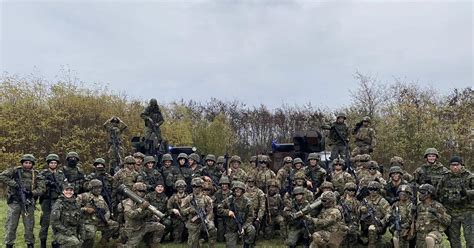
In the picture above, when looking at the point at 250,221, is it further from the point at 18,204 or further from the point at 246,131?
the point at 246,131

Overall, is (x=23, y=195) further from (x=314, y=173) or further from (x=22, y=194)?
(x=314, y=173)

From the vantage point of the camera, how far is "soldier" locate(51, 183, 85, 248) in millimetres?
11633

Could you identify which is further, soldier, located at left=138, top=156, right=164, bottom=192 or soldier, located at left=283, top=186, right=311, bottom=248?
soldier, located at left=138, top=156, right=164, bottom=192

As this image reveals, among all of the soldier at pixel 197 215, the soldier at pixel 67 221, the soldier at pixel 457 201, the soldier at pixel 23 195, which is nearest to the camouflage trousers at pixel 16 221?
the soldier at pixel 23 195

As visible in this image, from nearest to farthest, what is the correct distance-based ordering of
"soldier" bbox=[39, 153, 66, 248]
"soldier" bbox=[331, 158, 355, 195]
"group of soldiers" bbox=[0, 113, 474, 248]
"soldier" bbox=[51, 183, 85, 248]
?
1. "soldier" bbox=[51, 183, 85, 248]
2. "group of soldiers" bbox=[0, 113, 474, 248]
3. "soldier" bbox=[39, 153, 66, 248]
4. "soldier" bbox=[331, 158, 355, 195]

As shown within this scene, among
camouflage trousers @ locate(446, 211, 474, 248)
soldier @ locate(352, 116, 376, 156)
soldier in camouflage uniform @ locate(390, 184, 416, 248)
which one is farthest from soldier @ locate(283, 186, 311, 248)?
soldier @ locate(352, 116, 376, 156)

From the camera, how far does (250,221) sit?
13375 millimetres

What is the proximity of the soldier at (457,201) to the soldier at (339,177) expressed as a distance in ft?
10.4

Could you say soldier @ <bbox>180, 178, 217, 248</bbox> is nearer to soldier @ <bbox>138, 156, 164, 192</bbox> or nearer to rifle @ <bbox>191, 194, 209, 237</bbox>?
rifle @ <bbox>191, 194, 209, 237</bbox>

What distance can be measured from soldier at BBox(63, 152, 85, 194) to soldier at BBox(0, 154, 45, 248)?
85 centimetres

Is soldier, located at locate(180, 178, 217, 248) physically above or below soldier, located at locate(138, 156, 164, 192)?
below

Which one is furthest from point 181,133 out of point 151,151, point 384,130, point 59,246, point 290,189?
point 59,246

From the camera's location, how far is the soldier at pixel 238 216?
13.2 m

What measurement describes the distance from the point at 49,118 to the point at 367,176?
22.9 meters
